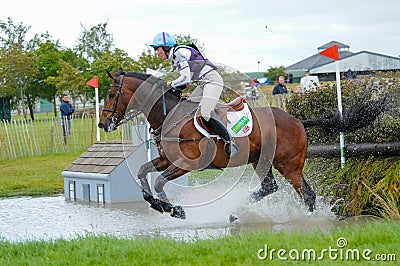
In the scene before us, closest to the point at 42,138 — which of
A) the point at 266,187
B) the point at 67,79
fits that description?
the point at 266,187

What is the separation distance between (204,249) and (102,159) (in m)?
6.02

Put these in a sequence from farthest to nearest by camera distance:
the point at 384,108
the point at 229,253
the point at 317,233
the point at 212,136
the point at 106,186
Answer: the point at 106,186
the point at 384,108
the point at 212,136
the point at 317,233
the point at 229,253

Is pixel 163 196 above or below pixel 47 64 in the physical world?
below

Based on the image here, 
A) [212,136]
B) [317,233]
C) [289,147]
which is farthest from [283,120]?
[317,233]

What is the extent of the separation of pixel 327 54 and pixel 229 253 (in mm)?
4823

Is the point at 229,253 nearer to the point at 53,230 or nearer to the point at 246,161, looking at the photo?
Result: the point at 246,161

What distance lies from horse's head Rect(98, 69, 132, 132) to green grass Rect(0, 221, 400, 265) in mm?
1995

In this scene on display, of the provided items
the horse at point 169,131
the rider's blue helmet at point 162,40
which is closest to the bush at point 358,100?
the horse at point 169,131

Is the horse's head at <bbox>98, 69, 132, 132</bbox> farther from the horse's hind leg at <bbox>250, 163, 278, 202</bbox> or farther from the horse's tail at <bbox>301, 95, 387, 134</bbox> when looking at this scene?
the horse's tail at <bbox>301, 95, 387, 134</bbox>

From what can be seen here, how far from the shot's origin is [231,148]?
320 inches

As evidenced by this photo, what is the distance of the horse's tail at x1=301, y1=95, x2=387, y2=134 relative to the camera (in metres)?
8.76

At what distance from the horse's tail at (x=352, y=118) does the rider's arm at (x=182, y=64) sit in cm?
205

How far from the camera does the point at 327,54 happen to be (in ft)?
31.3

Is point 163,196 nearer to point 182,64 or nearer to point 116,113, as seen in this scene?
point 116,113
